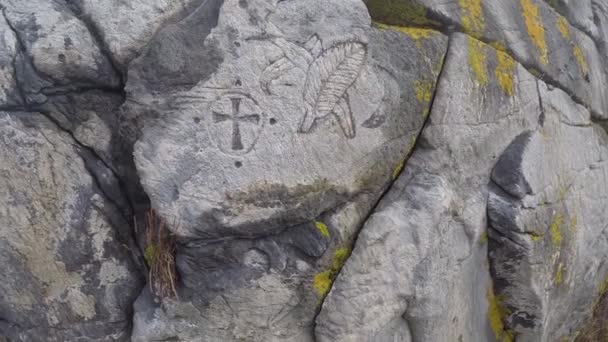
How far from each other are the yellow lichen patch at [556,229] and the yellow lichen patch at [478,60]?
107 cm

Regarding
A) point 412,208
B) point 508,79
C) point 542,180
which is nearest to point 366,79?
point 412,208

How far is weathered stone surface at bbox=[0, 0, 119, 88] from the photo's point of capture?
2.75 metres

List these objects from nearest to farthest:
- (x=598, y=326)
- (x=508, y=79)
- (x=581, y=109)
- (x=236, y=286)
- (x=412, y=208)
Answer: (x=236, y=286) < (x=412, y=208) < (x=508, y=79) < (x=581, y=109) < (x=598, y=326)

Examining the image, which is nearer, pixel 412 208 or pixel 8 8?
pixel 8 8

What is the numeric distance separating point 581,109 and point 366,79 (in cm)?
220

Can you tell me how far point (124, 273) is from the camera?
10.0 ft

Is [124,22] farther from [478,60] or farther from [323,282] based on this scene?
[478,60]

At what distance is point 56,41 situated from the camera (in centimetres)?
276

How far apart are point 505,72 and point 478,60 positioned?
0.28 metres

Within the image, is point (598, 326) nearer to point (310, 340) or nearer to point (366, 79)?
point (310, 340)

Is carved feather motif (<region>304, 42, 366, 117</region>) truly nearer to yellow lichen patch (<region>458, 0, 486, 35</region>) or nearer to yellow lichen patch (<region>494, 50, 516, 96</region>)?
yellow lichen patch (<region>458, 0, 486, 35</region>)

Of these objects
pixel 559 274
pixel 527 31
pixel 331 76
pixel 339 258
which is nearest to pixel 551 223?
pixel 559 274

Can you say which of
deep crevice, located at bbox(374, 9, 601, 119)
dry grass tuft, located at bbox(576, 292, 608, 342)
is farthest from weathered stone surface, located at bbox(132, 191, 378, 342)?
dry grass tuft, located at bbox(576, 292, 608, 342)

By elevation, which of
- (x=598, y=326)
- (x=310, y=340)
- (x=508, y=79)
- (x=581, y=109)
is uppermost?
(x=508, y=79)
